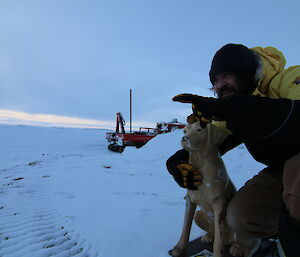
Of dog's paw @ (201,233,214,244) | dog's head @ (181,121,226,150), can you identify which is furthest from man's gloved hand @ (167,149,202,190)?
dog's paw @ (201,233,214,244)

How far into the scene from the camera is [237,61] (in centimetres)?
145

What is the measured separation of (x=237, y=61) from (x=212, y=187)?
0.90m

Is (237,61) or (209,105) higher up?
(237,61)

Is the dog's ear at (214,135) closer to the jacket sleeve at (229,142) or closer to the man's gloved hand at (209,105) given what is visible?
the jacket sleeve at (229,142)

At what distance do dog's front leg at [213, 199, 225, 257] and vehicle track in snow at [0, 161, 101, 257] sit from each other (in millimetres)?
1032

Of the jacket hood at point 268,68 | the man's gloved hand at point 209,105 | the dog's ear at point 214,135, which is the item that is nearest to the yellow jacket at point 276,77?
the jacket hood at point 268,68

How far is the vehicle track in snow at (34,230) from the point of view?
187 cm

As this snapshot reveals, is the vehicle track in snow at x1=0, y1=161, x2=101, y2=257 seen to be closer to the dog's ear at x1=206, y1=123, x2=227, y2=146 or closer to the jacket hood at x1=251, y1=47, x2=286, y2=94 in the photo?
the dog's ear at x1=206, y1=123, x2=227, y2=146

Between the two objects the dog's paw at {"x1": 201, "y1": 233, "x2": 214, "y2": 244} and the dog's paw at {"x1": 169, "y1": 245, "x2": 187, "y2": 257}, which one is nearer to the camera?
the dog's paw at {"x1": 169, "y1": 245, "x2": 187, "y2": 257}

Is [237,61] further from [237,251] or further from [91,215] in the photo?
[91,215]

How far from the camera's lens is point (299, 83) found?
1.27 meters

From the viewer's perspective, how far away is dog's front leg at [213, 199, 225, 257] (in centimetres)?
140

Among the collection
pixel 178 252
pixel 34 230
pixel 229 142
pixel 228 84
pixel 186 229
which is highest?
pixel 228 84

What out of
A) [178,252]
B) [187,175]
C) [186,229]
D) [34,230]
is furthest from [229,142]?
[34,230]
